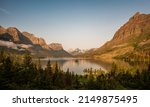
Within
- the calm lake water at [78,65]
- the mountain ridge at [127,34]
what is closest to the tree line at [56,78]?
the calm lake water at [78,65]

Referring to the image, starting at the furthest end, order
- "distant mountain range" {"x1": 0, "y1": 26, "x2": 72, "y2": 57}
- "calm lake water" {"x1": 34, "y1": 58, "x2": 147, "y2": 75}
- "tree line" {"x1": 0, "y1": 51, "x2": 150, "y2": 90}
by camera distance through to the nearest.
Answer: "calm lake water" {"x1": 34, "y1": 58, "x2": 147, "y2": 75}
"distant mountain range" {"x1": 0, "y1": 26, "x2": 72, "y2": 57}
"tree line" {"x1": 0, "y1": 51, "x2": 150, "y2": 90}

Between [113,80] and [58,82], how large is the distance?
1.97 m

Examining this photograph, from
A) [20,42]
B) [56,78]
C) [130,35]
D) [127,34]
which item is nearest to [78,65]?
[56,78]

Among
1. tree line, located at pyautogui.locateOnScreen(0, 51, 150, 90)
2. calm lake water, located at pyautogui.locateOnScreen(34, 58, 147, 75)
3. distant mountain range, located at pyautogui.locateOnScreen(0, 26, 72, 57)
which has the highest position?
distant mountain range, located at pyautogui.locateOnScreen(0, 26, 72, 57)

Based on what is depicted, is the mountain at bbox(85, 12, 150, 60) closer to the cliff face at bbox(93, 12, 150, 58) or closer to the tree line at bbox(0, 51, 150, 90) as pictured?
the cliff face at bbox(93, 12, 150, 58)

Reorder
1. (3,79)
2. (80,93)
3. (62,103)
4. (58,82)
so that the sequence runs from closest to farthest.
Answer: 1. (62,103)
2. (80,93)
3. (3,79)
4. (58,82)

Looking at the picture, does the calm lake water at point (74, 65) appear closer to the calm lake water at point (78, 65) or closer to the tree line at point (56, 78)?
the calm lake water at point (78, 65)

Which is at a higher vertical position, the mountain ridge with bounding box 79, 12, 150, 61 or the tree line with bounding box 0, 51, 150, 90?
the mountain ridge with bounding box 79, 12, 150, 61

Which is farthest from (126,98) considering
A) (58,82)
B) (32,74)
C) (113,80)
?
(32,74)

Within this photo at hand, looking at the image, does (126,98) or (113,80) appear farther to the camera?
(113,80)

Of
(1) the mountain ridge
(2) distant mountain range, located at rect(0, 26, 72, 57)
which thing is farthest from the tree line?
(1) the mountain ridge

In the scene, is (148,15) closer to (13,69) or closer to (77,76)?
(77,76)

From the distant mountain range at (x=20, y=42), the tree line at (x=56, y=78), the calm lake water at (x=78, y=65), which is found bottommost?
the tree line at (x=56, y=78)

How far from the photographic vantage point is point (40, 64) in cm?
916
